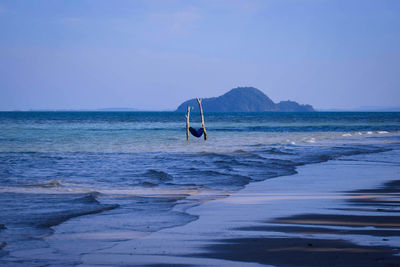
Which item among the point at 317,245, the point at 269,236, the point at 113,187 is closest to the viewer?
the point at 317,245

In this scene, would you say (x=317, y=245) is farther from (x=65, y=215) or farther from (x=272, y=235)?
(x=65, y=215)

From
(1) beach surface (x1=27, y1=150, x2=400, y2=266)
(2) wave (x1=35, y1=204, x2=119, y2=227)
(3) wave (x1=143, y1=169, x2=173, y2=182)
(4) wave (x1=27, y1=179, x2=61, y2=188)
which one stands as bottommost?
(3) wave (x1=143, y1=169, x2=173, y2=182)

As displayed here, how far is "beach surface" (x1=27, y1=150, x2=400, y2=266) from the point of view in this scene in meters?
5.39

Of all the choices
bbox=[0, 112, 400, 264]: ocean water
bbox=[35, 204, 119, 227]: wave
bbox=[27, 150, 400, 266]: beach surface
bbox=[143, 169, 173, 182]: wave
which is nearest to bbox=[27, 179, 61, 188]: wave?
bbox=[0, 112, 400, 264]: ocean water

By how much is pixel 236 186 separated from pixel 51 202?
4.61 meters

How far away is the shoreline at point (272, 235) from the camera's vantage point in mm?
5389

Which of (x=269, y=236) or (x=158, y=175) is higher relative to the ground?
(x=269, y=236)

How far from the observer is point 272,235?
650 centimetres

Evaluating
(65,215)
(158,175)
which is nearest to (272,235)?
(65,215)

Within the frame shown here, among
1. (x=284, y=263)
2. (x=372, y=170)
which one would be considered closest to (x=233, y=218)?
(x=284, y=263)

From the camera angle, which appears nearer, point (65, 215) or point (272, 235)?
point (272, 235)

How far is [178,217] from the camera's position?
26.3ft

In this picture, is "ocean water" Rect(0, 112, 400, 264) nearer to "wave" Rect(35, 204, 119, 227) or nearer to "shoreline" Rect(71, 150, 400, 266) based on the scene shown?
"wave" Rect(35, 204, 119, 227)

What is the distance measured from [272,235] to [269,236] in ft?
0.24
